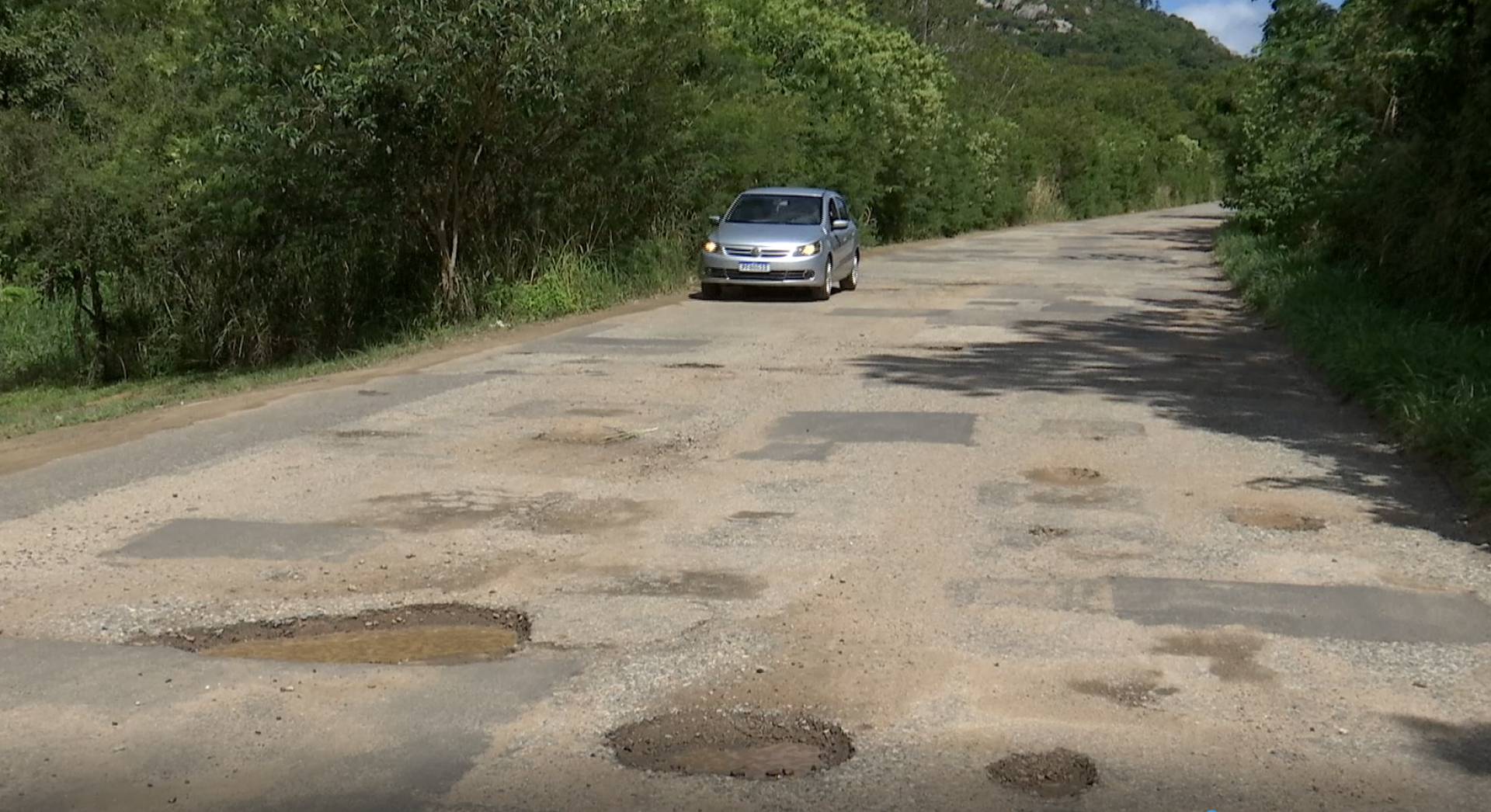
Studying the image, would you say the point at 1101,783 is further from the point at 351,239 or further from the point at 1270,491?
the point at 351,239

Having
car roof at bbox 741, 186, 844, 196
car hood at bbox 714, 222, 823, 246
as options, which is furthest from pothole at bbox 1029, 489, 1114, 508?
car roof at bbox 741, 186, 844, 196

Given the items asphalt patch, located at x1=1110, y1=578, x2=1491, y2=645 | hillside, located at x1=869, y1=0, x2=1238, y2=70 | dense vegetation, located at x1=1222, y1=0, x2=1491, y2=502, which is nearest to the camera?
asphalt patch, located at x1=1110, y1=578, x2=1491, y2=645

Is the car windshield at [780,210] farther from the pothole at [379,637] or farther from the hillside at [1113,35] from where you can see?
the hillside at [1113,35]

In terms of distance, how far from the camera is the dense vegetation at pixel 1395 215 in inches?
467

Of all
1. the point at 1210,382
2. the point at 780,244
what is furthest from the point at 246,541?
the point at 780,244

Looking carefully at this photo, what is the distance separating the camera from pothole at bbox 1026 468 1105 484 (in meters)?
9.23

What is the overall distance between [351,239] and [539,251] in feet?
8.81

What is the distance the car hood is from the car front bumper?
10.1 inches

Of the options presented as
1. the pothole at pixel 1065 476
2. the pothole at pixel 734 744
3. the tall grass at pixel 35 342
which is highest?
the pothole at pixel 734 744

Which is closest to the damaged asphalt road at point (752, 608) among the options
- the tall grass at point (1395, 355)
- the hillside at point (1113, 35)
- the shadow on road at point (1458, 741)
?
the shadow on road at point (1458, 741)

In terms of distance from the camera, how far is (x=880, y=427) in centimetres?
1109

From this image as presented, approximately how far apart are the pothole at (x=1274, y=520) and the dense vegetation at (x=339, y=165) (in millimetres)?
12317

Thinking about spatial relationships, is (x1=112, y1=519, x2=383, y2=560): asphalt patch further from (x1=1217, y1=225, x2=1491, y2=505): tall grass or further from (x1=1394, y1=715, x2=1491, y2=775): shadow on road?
(x1=1217, y1=225, x2=1491, y2=505): tall grass

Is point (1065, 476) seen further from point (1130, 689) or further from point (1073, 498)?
point (1130, 689)
